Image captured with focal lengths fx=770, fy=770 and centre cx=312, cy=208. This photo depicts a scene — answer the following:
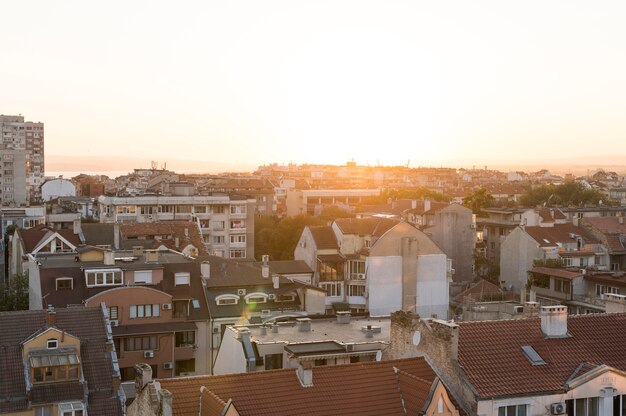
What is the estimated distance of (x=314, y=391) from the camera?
972 inches

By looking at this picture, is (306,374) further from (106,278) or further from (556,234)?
(556,234)

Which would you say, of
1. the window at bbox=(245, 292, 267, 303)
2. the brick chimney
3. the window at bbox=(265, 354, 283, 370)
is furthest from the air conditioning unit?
the window at bbox=(245, 292, 267, 303)

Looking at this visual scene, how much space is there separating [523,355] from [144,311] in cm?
2673

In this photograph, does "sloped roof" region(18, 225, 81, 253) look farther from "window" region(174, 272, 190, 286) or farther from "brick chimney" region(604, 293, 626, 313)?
"brick chimney" region(604, 293, 626, 313)

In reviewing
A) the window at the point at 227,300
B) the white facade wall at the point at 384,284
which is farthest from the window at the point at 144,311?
the white facade wall at the point at 384,284

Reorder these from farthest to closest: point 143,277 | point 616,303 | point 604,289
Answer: point 604,289 → point 143,277 → point 616,303

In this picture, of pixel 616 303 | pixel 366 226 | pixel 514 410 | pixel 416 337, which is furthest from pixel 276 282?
pixel 514 410

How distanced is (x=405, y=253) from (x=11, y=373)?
123 feet

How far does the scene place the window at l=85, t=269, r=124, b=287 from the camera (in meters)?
48.7

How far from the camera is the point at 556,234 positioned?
249ft

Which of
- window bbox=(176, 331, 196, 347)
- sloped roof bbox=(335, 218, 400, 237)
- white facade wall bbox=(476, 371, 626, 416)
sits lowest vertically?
window bbox=(176, 331, 196, 347)

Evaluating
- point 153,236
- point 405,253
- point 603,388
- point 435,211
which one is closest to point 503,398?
point 603,388

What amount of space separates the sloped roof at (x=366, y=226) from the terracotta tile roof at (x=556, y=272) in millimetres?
13207

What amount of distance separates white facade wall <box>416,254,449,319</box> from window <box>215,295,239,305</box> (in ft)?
60.1
